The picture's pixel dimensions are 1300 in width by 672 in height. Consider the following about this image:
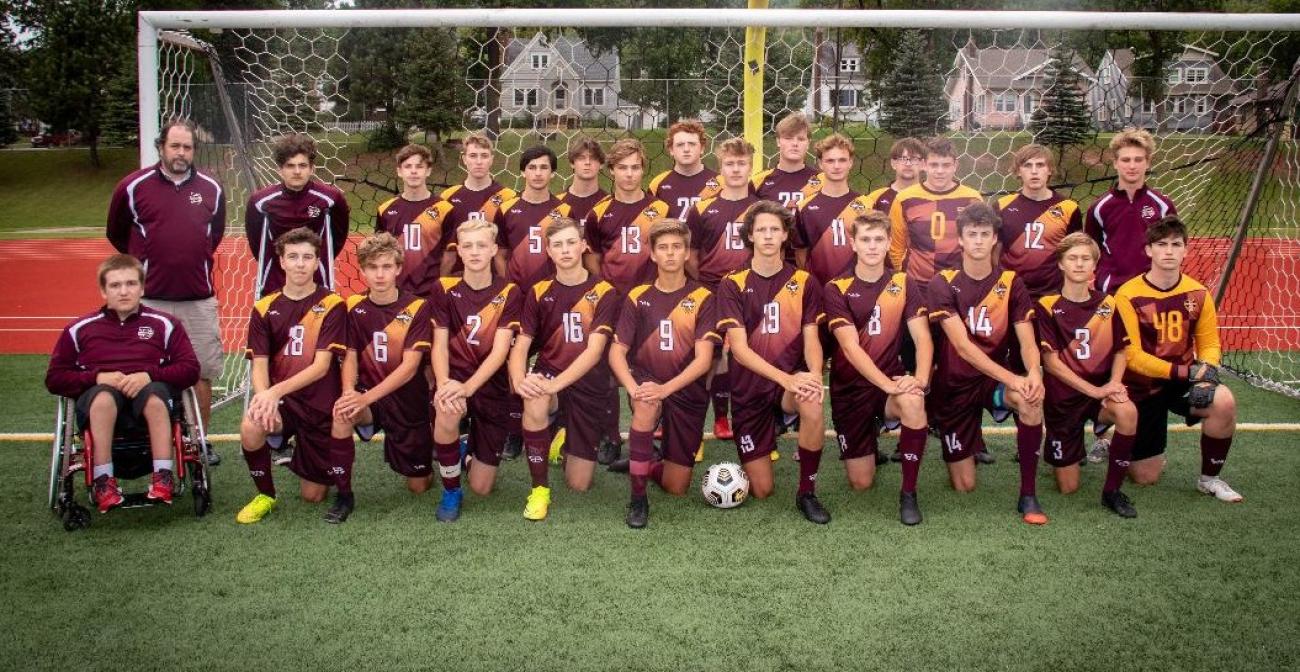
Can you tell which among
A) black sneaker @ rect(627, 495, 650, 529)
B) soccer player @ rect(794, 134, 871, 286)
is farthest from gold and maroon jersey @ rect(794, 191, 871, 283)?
black sneaker @ rect(627, 495, 650, 529)

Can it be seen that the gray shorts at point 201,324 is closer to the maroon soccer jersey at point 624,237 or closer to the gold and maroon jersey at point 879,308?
the maroon soccer jersey at point 624,237

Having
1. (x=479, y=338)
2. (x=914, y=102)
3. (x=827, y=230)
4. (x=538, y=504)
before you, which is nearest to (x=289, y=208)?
(x=479, y=338)

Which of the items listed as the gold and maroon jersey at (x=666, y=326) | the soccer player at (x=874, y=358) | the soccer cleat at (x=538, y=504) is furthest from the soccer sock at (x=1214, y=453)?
the soccer cleat at (x=538, y=504)

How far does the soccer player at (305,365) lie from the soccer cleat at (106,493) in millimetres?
536

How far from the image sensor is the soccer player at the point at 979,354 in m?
4.02

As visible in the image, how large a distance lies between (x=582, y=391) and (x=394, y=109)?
5282 millimetres

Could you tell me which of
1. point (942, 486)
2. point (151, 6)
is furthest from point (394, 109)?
point (151, 6)

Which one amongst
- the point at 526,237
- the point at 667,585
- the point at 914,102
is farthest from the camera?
the point at 914,102

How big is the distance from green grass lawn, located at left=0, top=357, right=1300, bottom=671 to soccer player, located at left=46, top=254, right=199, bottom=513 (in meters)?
0.29

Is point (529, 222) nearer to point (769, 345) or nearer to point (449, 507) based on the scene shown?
point (769, 345)

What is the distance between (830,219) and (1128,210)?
156 centimetres

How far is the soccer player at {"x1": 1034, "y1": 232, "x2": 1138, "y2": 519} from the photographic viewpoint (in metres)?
4.09

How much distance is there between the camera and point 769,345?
13.6ft

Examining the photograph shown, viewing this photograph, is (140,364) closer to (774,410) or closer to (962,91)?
(774,410)
